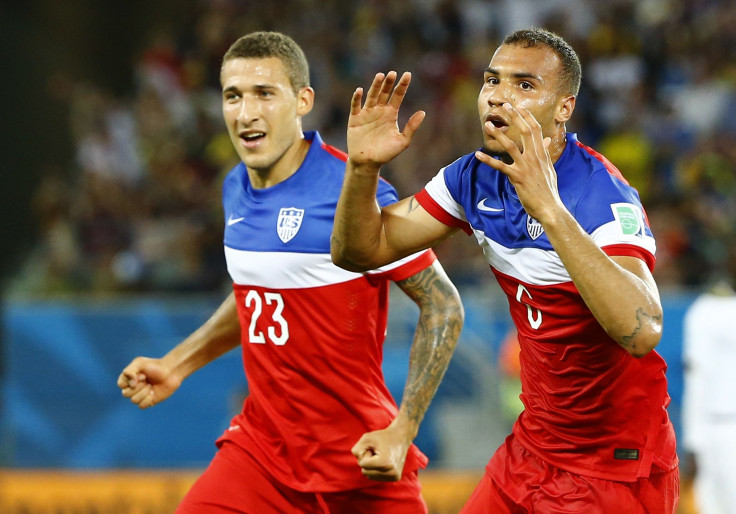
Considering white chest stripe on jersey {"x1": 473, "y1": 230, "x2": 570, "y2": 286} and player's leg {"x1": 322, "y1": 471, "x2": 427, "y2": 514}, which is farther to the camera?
player's leg {"x1": 322, "y1": 471, "x2": 427, "y2": 514}

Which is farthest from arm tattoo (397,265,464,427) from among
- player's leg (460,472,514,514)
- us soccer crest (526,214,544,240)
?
us soccer crest (526,214,544,240)

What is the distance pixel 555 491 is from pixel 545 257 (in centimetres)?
83

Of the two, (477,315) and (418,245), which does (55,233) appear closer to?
(477,315)

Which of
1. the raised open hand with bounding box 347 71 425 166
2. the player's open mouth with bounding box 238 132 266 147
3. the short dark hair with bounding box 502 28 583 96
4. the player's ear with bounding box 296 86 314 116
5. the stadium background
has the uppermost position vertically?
the short dark hair with bounding box 502 28 583 96

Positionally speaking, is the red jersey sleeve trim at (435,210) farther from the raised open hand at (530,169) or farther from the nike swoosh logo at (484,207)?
the raised open hand at (530,169)

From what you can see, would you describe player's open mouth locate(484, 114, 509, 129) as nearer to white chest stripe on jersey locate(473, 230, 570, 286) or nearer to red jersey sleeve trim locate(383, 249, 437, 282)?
white chest stripe on jersey locate(473, 230, 570, 286)

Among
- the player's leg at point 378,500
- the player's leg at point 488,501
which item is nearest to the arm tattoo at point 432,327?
the player's leg at point 378,500

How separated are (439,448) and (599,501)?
18.3 feet

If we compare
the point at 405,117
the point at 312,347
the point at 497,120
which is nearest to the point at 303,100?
the point at 312,347

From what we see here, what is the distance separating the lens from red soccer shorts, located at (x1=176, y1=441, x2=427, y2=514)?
166 inches

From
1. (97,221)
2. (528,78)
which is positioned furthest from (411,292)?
(97,221)

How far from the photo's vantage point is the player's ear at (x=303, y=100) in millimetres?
4750

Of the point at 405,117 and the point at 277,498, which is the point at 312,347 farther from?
the point at 405,117

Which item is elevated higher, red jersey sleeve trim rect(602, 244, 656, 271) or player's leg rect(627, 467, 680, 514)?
red jersey sleeve trim rect(602, 244, 656, 271)
